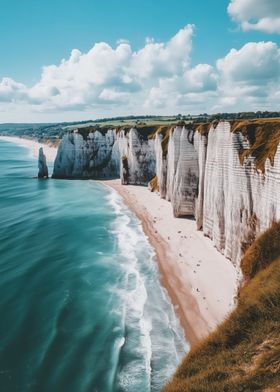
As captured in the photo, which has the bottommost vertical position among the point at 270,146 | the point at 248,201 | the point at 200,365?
the point at 200,365

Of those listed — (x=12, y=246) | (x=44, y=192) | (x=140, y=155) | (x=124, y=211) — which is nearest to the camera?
(x=12, y=246)

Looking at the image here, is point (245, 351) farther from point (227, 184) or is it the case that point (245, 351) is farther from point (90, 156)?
point (90, 156)

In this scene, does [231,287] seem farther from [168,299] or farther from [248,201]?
A: [248,201]

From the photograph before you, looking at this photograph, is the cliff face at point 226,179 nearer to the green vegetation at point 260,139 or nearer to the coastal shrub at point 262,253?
the green vegetation at point 260,139

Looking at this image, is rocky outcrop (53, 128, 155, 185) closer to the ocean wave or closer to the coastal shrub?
the ocean wave

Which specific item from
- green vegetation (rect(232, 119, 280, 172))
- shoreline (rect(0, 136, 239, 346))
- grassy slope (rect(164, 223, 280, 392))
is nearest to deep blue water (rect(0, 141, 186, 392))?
shoreline (rect(0, 136, 239, 346))

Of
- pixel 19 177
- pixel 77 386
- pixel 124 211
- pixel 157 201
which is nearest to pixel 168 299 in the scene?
pixel 77 386
